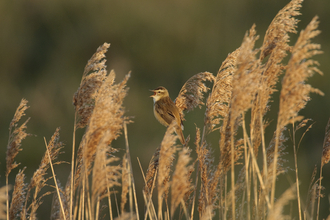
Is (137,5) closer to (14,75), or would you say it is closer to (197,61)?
(197,61)

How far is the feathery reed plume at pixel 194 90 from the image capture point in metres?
3.71

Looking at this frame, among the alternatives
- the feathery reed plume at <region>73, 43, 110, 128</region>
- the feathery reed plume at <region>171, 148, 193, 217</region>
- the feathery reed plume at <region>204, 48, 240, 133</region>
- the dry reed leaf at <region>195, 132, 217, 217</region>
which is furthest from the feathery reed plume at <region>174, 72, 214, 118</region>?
the feathery reed plume at <region>171, 148, 193, 217</region>

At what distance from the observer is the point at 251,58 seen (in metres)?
2.30

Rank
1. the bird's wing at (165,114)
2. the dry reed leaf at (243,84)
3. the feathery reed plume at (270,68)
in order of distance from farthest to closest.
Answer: the bird's wing at (165,114) < the feathery reed plume at (270,68) < the dry reed leaf at (243,84)

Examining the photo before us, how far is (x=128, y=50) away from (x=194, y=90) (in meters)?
8.78

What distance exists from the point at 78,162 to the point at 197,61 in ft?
30.7

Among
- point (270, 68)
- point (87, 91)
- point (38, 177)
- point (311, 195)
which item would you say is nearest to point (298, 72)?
point (270, 68)

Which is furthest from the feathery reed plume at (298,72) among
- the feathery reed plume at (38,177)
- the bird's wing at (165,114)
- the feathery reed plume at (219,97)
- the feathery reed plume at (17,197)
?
the bird's wing at (165,114)

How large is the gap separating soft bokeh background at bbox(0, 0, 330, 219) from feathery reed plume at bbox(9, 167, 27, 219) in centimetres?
726

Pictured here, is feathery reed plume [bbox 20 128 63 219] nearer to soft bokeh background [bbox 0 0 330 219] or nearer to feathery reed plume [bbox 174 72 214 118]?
feathery reed plume [bbox 174 72 214 118]

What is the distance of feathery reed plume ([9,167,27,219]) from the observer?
2.98 meters

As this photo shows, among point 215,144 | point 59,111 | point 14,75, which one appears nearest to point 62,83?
point 59,111

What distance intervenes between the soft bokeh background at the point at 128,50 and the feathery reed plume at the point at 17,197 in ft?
23.8

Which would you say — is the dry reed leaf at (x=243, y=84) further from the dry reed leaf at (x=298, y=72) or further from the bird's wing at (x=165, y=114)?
the bird's wing at (x=165, y=114)
